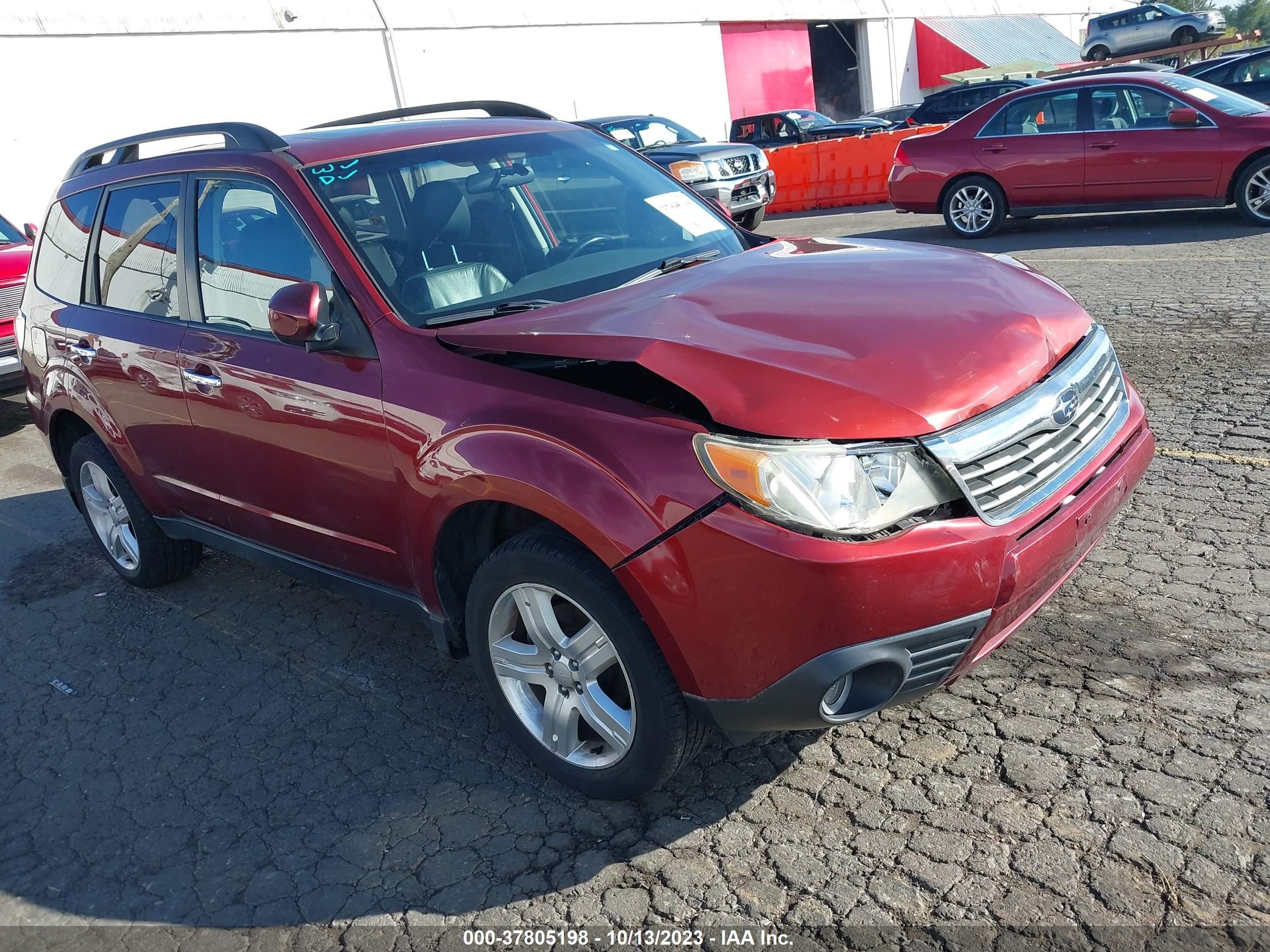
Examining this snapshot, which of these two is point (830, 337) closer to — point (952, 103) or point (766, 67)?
point (952, 103)

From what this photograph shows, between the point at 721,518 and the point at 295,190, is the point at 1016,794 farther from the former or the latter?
the point at 295,190

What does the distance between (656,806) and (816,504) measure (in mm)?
1129

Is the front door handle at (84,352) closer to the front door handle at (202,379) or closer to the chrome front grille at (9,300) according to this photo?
the front door handle at (202,379)

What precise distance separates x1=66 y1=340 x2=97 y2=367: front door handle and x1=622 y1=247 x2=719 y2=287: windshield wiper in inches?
97.8

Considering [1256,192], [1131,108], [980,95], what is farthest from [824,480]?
[980,95]

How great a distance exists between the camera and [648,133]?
16.5 m

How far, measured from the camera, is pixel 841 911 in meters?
2.64

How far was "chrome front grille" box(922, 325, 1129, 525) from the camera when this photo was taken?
8.81 feet

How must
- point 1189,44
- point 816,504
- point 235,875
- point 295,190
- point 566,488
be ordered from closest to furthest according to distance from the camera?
1. point 816,504
2. point 566,488
3. point 235,875
4. point 295,190
5. point 1189,44

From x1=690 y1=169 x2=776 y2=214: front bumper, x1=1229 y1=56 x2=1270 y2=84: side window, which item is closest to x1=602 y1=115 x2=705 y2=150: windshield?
x1=690 y1=169 x2=776 y2=214: front bumper

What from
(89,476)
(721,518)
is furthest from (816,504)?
(89,476)

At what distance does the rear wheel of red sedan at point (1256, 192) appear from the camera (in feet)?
34.6

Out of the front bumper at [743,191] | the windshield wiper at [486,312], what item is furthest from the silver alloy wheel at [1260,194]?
the windshield wiper at [486,312]

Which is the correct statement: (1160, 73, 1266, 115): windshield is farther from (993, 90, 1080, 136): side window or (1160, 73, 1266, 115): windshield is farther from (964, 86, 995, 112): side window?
(964, 86, 995, 112): side window
